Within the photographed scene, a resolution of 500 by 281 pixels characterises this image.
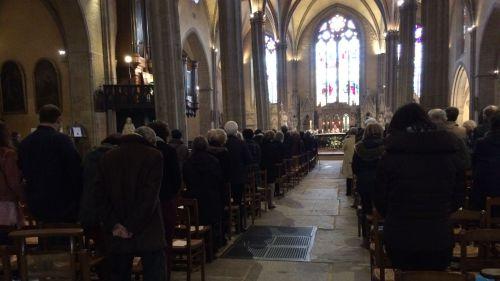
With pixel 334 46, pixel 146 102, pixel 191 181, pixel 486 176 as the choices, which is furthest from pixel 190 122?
→ pixel 486 176

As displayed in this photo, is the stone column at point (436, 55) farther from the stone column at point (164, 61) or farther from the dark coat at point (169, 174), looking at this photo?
the dark coat at point (169, 174)

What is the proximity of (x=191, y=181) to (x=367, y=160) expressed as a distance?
2.31 metres

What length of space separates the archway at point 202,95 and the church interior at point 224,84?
65 millimetres

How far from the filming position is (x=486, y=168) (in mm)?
4059

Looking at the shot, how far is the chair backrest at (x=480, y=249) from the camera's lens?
2.77 m

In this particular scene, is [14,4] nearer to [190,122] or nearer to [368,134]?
[190,122]

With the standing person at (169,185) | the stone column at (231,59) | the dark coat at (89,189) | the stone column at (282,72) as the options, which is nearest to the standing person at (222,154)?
the standing person at (169,185)

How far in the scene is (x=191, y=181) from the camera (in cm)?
526

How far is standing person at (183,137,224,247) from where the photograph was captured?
5.21 m

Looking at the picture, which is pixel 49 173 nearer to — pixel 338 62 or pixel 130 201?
pixel 130 201

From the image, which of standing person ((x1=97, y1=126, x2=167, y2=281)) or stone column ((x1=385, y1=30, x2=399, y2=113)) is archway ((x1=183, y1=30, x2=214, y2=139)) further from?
standing person ((x1=97, y1=126, x2=167, y2=281))

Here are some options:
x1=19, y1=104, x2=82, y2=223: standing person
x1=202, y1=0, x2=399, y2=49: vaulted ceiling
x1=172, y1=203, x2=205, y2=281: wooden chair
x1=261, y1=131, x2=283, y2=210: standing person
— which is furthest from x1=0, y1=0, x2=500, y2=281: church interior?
x1=261, y1=131, x2=283, y2=210: standing person

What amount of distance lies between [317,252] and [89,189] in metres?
3.25

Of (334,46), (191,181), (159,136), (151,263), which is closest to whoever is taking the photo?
(151,263)
